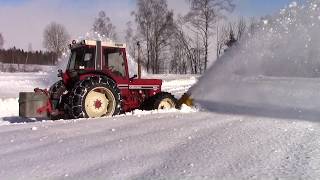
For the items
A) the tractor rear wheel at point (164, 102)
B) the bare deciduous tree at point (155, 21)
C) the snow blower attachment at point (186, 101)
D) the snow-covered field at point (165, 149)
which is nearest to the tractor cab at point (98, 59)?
the tractor rear wheel at point (164, 102)

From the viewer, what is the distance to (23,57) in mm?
109188

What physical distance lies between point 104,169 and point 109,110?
575cm

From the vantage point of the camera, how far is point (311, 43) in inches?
500

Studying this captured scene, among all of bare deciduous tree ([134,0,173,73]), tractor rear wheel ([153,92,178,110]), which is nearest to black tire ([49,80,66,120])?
tractor rear wheel ([153,92,178,110])

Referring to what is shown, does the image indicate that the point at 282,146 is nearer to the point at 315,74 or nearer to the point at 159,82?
the point at 159,82

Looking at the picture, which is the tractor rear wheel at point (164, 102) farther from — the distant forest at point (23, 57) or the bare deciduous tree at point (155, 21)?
the distant forest at point (23, 57)

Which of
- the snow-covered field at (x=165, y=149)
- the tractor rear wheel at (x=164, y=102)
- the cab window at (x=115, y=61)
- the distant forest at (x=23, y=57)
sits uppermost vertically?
the distant forest at (x=23, y=57)

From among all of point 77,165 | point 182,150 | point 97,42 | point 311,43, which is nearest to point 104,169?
point 77,165

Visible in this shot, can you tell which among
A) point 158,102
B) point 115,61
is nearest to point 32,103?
point 115,61

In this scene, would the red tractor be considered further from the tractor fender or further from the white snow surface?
the white snow surface

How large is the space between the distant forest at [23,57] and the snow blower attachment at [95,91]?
8234cm

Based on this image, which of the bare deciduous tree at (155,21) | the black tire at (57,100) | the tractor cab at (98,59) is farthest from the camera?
the bare deciduous tree at (155,21)

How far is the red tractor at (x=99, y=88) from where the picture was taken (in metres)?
10.9

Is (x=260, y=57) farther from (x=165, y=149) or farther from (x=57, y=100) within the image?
(x=165, y=149)
